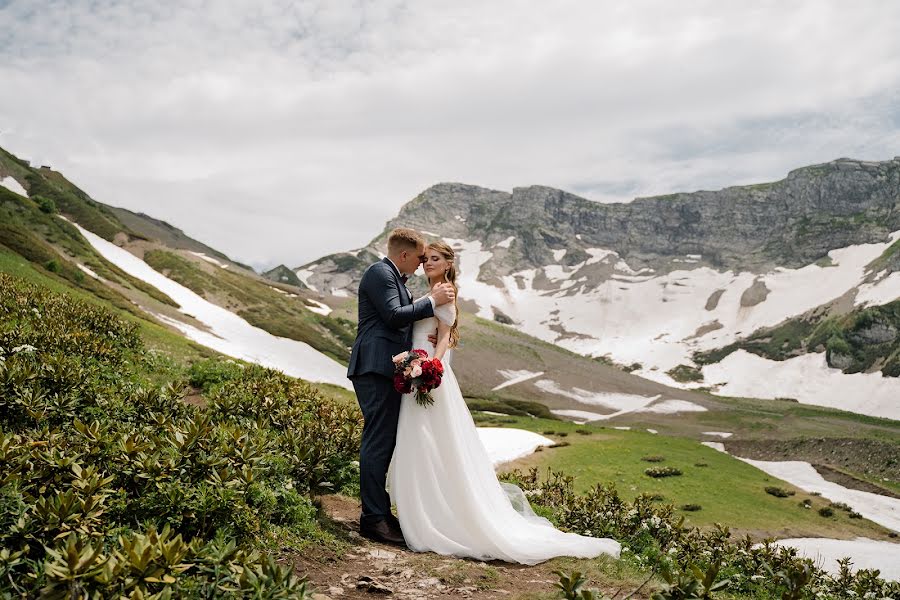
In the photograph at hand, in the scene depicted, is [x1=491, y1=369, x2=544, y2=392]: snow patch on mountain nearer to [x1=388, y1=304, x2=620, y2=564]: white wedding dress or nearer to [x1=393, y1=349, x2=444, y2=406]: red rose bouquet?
[x1=388, y1=304, x2=620, y2=564]: white wedding dress

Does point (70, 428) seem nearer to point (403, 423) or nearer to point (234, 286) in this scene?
point (403, 423)

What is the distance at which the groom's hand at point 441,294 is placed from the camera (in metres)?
8.84

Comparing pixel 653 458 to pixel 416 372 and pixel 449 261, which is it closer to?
pixel 449 261

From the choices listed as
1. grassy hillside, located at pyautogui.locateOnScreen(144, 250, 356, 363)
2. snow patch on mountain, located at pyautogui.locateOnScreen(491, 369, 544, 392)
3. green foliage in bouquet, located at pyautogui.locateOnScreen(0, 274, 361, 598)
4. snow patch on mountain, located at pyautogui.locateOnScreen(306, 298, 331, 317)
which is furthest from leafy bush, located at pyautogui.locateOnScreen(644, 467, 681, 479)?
snow patch on mountain, located at pyautogui.locateOnScreen(306, 298, 331, 317)

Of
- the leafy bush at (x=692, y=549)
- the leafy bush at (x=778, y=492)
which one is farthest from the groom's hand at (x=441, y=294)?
the leafy bush at (x=778, y=492)

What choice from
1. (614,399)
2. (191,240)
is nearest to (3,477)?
(614,399)

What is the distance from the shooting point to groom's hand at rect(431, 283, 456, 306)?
8.84 m

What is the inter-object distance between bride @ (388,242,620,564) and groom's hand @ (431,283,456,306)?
0.56 ft

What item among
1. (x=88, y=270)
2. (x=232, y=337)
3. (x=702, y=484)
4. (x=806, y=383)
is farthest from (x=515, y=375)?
(x=806, y=383)

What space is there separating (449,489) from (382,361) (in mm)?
2197

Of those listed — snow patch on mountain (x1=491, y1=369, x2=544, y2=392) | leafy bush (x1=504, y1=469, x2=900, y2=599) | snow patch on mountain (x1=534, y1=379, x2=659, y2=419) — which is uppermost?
leafy bush (x1=504, y1=469, x2=900, y2=599)

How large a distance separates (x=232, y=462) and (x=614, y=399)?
116m

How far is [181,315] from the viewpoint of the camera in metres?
58.1

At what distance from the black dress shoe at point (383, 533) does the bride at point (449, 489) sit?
0.24 m
